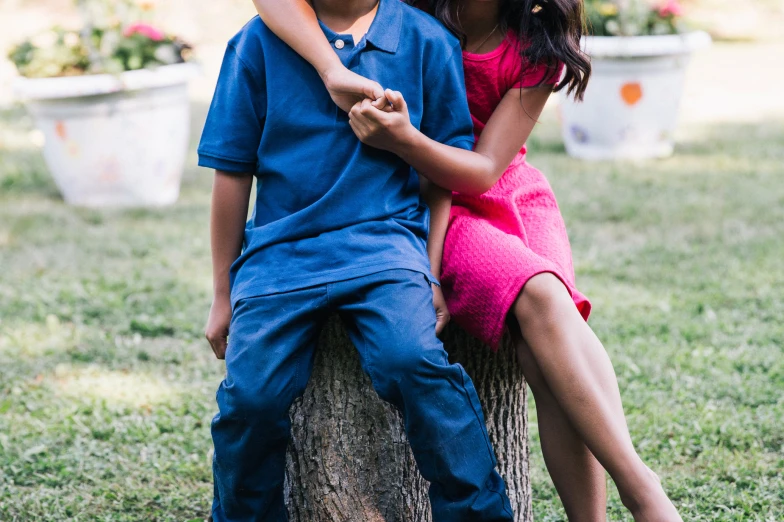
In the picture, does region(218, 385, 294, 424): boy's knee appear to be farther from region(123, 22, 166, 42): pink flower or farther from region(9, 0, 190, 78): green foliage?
region(123, 22, 166, 42): pink flower

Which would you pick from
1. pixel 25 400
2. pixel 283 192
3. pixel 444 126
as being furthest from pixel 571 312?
pixel 25 400

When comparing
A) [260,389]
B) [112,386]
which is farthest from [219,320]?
[112,386]

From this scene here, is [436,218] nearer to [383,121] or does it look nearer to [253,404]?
[383,121]

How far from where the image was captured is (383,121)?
6.11 feet

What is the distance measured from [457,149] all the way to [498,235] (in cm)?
21

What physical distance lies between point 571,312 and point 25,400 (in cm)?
201

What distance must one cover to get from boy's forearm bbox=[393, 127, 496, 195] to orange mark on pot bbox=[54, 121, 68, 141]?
3858mm

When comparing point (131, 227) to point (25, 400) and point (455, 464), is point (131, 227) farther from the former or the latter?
Result: point (455, 464)

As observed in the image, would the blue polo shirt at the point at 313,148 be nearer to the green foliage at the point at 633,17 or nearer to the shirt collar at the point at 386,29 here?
the shirt collar at the point at 386,29

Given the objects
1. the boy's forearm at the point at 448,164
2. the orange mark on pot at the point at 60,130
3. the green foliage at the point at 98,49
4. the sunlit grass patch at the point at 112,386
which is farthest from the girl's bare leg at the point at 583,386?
the orange mark on pot at the point at 60,130

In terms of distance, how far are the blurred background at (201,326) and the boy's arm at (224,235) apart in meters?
0.69

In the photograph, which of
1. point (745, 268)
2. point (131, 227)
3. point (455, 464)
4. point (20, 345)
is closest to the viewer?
point (455, 464)

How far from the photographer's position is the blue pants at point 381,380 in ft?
5.90

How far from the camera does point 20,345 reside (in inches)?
139
